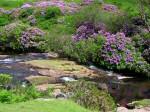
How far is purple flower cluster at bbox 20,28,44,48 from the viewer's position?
131 feet

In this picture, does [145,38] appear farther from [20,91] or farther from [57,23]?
[20,91]

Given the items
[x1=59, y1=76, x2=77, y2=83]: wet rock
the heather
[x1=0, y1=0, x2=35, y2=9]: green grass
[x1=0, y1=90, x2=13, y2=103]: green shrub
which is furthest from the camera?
[x1=0, y1=0, x2=35, y2=9]: green grass

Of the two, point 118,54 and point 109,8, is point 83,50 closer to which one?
point 118,54

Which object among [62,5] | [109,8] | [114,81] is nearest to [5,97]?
[114,81]

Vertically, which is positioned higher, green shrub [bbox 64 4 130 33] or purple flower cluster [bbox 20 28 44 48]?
green shrub [bbox 64 4 130 33]

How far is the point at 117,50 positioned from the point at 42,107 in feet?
68.5

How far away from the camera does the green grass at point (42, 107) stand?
1459 cm

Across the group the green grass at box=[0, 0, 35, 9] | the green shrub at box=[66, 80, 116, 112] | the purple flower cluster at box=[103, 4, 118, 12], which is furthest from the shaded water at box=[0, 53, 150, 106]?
the green grass at box=[0, 0, 35, 9]

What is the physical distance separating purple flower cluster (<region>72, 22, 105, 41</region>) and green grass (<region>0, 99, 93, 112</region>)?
21491 millimetres

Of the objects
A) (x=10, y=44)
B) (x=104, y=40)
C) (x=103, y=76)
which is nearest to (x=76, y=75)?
(x=103, y=76)

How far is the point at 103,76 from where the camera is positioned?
1275 inches

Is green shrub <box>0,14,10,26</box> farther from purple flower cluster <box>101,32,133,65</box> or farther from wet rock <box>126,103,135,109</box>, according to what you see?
wet rock <box>126,103,135,109</box>

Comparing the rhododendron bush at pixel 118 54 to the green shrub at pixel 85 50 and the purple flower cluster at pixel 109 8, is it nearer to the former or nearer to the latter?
the green shrub at pixel 85 50

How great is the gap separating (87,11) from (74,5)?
1017cm
